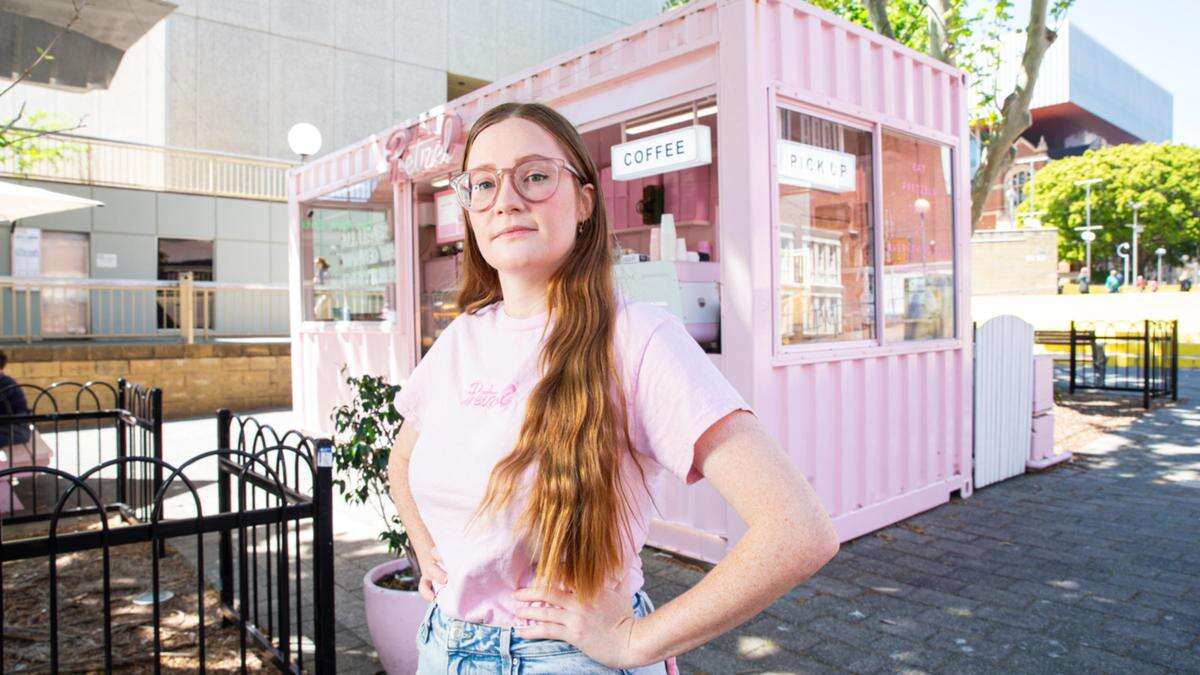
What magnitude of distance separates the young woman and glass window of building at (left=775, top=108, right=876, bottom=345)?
3658mm

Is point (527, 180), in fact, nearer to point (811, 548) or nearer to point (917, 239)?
point (811, 548)

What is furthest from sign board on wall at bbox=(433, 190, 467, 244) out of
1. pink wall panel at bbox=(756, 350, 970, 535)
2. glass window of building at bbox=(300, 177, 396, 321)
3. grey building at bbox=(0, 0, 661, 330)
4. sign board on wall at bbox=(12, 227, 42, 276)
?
sign board on wall at bbox=(12, 227, 42, 276)

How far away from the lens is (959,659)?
352 centimetres

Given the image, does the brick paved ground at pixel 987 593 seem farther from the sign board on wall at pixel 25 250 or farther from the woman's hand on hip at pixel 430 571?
the sign board on wall at pixel 25 250

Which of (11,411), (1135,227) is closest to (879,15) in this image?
(11,411)

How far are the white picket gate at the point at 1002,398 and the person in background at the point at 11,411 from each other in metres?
7.62

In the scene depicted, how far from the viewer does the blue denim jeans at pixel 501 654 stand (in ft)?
4.11

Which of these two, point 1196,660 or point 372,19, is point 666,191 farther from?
point 372,19

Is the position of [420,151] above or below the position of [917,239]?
above

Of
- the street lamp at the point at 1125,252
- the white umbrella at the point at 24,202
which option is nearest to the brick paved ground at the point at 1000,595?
the white umbrella at the point at 24,202

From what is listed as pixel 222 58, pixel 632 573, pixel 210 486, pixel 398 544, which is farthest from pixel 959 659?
pixel 222 58

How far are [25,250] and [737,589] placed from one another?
70.6 feet

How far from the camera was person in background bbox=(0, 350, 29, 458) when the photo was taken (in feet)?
19.2

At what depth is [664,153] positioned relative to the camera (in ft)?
17.1
